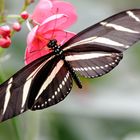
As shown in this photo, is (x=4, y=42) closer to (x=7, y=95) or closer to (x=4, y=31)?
(x=4, y=31)

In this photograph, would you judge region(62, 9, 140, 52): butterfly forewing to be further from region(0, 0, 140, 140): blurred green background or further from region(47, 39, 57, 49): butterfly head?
A: region(0, 0, 140, 140): blurred green background

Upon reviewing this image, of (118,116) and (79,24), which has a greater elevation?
(79,24)

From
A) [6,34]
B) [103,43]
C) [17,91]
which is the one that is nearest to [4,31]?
[6,34]

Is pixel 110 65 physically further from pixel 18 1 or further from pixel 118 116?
pixel 18 1

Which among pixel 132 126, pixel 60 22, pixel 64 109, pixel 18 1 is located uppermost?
pixel 60 22

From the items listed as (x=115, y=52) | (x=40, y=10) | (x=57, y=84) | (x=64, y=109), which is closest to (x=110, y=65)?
(x=115, y=52)

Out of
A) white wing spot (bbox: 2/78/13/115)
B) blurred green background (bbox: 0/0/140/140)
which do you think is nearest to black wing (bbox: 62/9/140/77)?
white wing spot (bbox: 2/78/13/115)

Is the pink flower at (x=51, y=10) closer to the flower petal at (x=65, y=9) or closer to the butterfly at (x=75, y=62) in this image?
the flower petal at (x=65, y=9)

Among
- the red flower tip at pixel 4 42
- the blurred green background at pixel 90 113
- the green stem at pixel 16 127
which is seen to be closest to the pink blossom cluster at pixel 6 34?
the red flower tip at pixel 4 42
